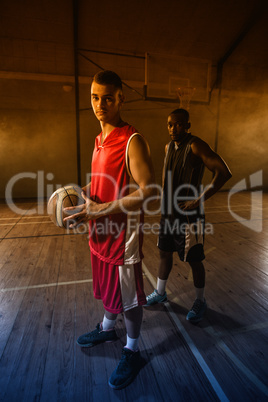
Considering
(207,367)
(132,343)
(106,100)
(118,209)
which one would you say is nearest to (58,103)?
(106,100)

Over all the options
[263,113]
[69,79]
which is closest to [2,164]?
[69,79]

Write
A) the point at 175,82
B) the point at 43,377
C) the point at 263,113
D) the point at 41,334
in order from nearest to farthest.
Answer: the point at 43,377 < the point at 41,334 < the point at 175,82 < the point at 263,113

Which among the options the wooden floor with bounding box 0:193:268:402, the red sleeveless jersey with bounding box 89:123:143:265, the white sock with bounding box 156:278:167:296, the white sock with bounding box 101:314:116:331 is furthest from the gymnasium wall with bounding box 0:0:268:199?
the red sleeveless jersey with bounding box 89:123:143:265

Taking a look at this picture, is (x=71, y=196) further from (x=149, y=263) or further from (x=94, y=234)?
(x=149, y=263)

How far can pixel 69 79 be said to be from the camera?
269 inches

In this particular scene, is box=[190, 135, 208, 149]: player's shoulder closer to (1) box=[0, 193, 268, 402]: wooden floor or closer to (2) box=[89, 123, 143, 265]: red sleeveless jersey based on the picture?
(2) box=[89, 123, 143, 265]: red sleeveless jersey

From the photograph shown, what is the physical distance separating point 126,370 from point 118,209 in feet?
3.11

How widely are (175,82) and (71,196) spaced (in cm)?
724

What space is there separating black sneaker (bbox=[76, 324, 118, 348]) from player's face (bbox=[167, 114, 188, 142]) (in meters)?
1.51

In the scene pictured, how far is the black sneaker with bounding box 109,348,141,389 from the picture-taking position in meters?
1.28

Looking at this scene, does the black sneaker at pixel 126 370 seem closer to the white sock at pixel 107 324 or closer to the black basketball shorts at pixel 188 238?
the white sock at pixel 107 324

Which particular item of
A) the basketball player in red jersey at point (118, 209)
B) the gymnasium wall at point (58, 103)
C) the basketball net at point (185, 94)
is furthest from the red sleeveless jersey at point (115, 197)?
the basketball net at point (185, 94)

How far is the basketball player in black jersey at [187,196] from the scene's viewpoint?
66.2 inches

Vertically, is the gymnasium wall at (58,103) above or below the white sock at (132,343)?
above
